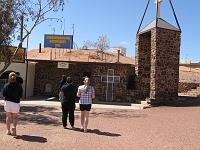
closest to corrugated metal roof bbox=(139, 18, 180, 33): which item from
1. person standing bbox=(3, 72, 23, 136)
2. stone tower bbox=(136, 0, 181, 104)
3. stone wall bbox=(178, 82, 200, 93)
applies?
stone tower bbox=(136, 0, 181, 104)

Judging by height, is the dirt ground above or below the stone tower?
below

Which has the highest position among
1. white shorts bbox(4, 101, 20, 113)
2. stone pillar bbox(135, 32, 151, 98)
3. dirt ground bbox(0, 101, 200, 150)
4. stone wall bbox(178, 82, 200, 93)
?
stone pillar bbox(135, 32, 151, 98)

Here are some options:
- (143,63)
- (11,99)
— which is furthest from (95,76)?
(11,99)

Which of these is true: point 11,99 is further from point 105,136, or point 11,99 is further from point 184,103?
point 184,103

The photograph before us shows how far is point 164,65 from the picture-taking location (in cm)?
2331

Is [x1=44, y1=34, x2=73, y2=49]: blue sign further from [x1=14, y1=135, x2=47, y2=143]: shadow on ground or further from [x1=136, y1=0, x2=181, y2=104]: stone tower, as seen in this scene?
[x1=14, y1=135, x2=47, y2=143]: shadow on ground

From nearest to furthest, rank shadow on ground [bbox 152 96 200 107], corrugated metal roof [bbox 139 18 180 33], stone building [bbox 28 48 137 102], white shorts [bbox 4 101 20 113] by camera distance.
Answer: white shorts [bbox 4 101 20 113] < shadow on ground [bbox 152 96 200 107] < corrugated metal roof [bbox 139 18 180 33] < stone building [bbox 28 48 137 102]

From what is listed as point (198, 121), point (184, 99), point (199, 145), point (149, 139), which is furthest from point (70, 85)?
point (184, 99)

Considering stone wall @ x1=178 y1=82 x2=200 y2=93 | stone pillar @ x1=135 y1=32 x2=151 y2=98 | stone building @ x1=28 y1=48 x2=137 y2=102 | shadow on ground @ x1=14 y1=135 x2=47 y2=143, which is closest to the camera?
shadow on ground @ x1=14 y1=135 x2=47 y2=143

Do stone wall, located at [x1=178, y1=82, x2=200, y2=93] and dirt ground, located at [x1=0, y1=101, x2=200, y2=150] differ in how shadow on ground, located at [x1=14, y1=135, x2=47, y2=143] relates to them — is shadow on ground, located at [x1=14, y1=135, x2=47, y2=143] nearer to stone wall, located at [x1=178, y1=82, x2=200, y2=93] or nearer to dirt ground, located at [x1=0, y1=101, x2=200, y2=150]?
dirt ground, located at [x1=0, y1=101, x2=200, y2=150]

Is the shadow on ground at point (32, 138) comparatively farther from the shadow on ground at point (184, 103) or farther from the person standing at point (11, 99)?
the shadow on ground at point (184, 103)

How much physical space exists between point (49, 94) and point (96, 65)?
4.83m

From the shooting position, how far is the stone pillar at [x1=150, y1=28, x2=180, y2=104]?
2298cm

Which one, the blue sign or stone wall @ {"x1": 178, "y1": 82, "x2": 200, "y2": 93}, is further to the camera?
the blue sign
